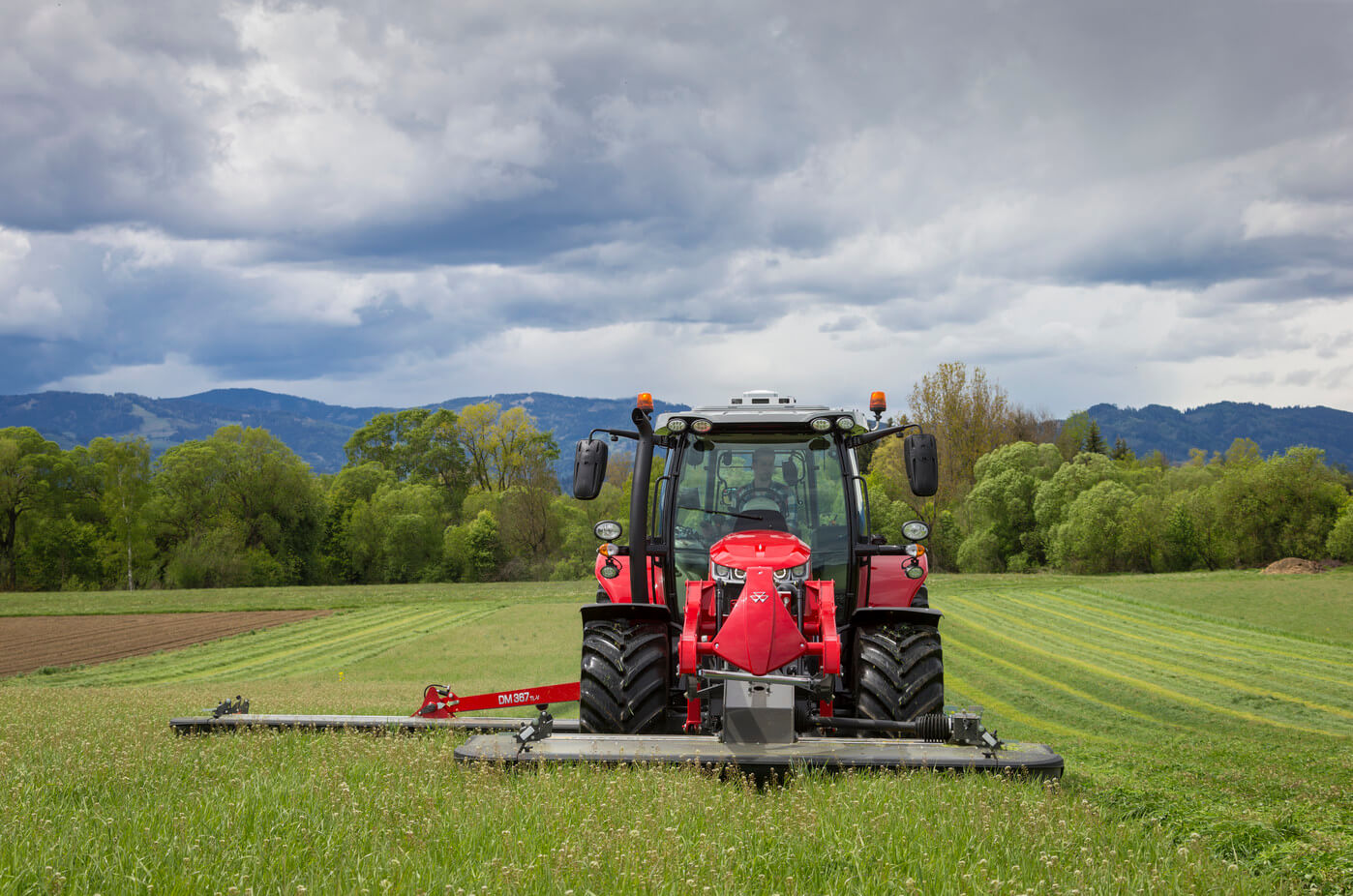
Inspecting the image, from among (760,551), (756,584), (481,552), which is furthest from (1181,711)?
(481,552)

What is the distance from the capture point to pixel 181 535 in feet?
183

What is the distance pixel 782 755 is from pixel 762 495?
2.51m

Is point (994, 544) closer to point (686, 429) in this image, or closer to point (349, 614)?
point (349, 614)

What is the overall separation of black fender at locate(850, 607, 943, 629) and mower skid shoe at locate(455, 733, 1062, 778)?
3.56ft

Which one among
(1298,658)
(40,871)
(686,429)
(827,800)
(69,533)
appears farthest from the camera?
(69,533)

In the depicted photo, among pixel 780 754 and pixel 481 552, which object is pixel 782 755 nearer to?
pixel 780 754

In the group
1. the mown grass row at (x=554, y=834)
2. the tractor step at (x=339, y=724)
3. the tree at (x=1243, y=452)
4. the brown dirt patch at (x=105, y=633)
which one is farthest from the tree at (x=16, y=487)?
the tree at (x=1243, y=452)

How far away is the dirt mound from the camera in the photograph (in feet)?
121

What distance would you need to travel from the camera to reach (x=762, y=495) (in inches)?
286

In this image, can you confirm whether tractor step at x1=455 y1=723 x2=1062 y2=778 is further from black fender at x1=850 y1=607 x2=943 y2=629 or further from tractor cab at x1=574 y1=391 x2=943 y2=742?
black fender at x1=850 y1=607 x2=943 y2=629

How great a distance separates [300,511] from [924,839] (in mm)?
61050

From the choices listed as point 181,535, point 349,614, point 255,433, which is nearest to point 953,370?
point 349,614

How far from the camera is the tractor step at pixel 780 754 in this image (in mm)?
5086

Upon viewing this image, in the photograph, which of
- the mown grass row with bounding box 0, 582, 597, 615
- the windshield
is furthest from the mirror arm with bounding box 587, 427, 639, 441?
the mown grass row with bounding box 0, 582, 597, 615
